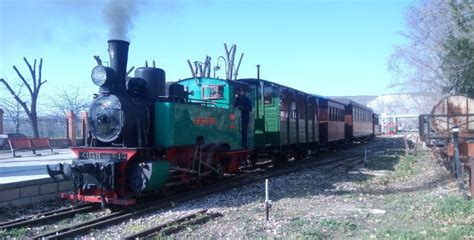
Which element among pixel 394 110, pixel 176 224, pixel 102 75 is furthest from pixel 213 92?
pixel 394 110

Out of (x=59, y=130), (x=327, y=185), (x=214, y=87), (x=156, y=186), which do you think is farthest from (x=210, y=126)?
(x=59, y=130)

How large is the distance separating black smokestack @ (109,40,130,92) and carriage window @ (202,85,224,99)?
3.55 meters

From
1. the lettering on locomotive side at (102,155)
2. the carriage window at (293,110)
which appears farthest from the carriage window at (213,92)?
the carriage window at (293,110)

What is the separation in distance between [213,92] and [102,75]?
4064 millimetres

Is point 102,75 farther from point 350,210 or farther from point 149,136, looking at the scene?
point 350,210

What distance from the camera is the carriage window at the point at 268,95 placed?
15.8 metres

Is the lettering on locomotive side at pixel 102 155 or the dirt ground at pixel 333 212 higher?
the lettering on locomotive side at pixel 102 155

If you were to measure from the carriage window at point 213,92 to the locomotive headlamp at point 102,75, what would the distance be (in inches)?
152

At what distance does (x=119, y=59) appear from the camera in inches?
355

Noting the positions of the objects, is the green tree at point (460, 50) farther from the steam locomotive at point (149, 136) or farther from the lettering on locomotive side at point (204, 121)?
the lettering on locomotive side at point (204, 121)

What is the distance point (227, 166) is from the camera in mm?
12469

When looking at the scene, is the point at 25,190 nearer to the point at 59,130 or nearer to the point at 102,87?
the point at 102,87

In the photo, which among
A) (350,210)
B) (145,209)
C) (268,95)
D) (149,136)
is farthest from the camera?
(268,95)

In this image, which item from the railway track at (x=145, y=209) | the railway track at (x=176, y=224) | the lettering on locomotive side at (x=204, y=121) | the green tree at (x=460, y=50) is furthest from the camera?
the green tree at (x=460, y=50)
